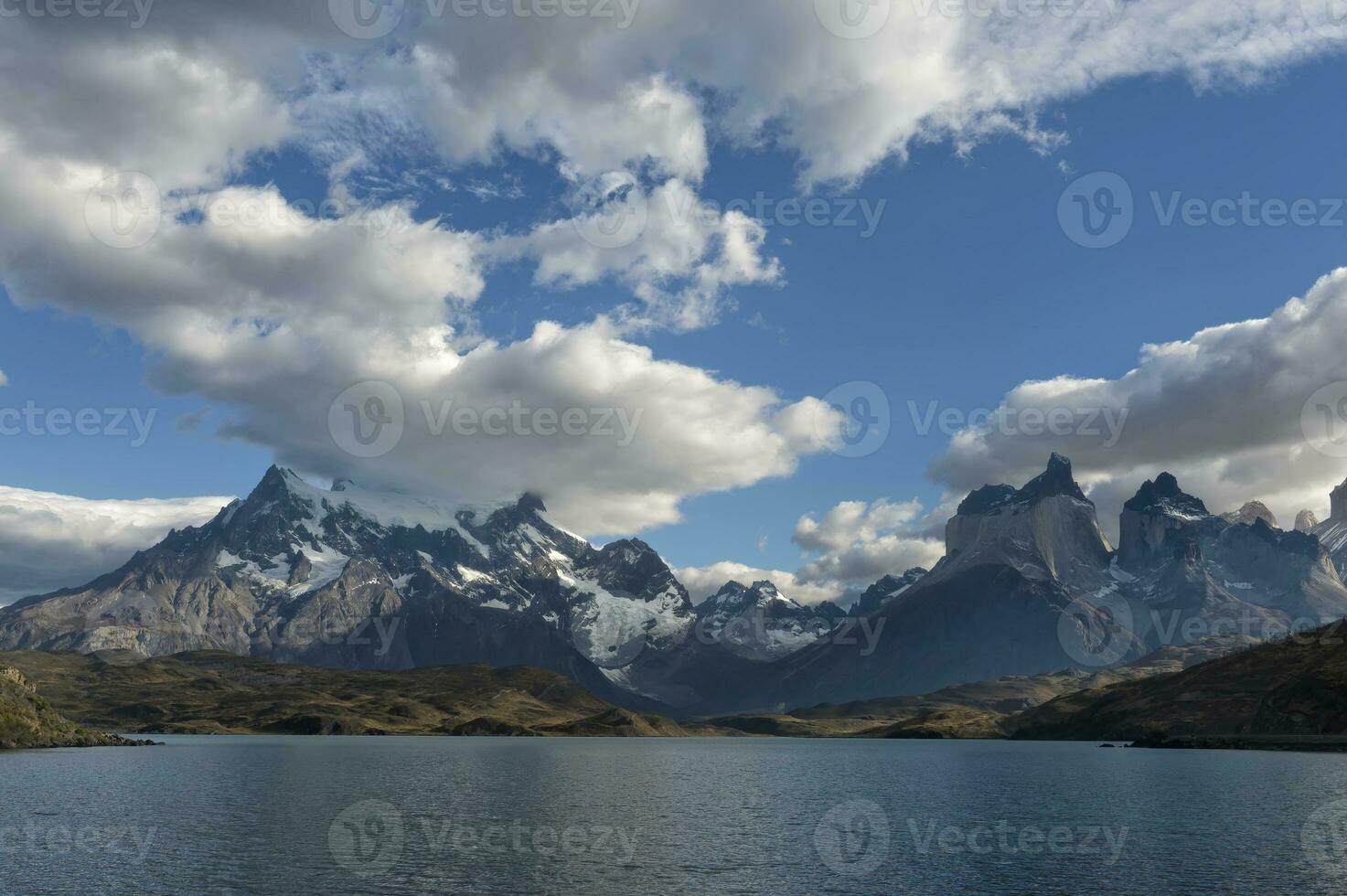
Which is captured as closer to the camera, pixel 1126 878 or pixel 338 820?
pixel 1126 878

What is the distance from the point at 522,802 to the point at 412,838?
48.4 m

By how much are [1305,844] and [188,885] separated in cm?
11060

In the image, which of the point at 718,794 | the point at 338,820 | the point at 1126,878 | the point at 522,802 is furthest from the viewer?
the point at 718,794

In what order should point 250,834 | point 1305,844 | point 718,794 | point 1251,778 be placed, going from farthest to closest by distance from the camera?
1. point 1251,778
2. point 718,794
3. point 250,834
4. point 1305,844

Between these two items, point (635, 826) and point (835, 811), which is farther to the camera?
point (835, 811)

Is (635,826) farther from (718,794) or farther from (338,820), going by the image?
(718,794)

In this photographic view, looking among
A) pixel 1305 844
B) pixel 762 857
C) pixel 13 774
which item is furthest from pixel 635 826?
pixel 13 774

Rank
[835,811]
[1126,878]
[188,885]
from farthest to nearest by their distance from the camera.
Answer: [835,811]
[1126,878]
[188,885]

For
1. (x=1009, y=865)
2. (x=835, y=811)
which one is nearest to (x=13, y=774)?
(x=835, y=811)

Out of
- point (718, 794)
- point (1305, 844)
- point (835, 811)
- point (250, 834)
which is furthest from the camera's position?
point (718, 794)

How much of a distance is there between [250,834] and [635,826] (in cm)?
4605

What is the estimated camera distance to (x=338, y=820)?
12800 centimetres

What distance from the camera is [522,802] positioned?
158 meters

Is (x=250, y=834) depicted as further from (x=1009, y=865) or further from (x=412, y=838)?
(x=1009, y=865)
